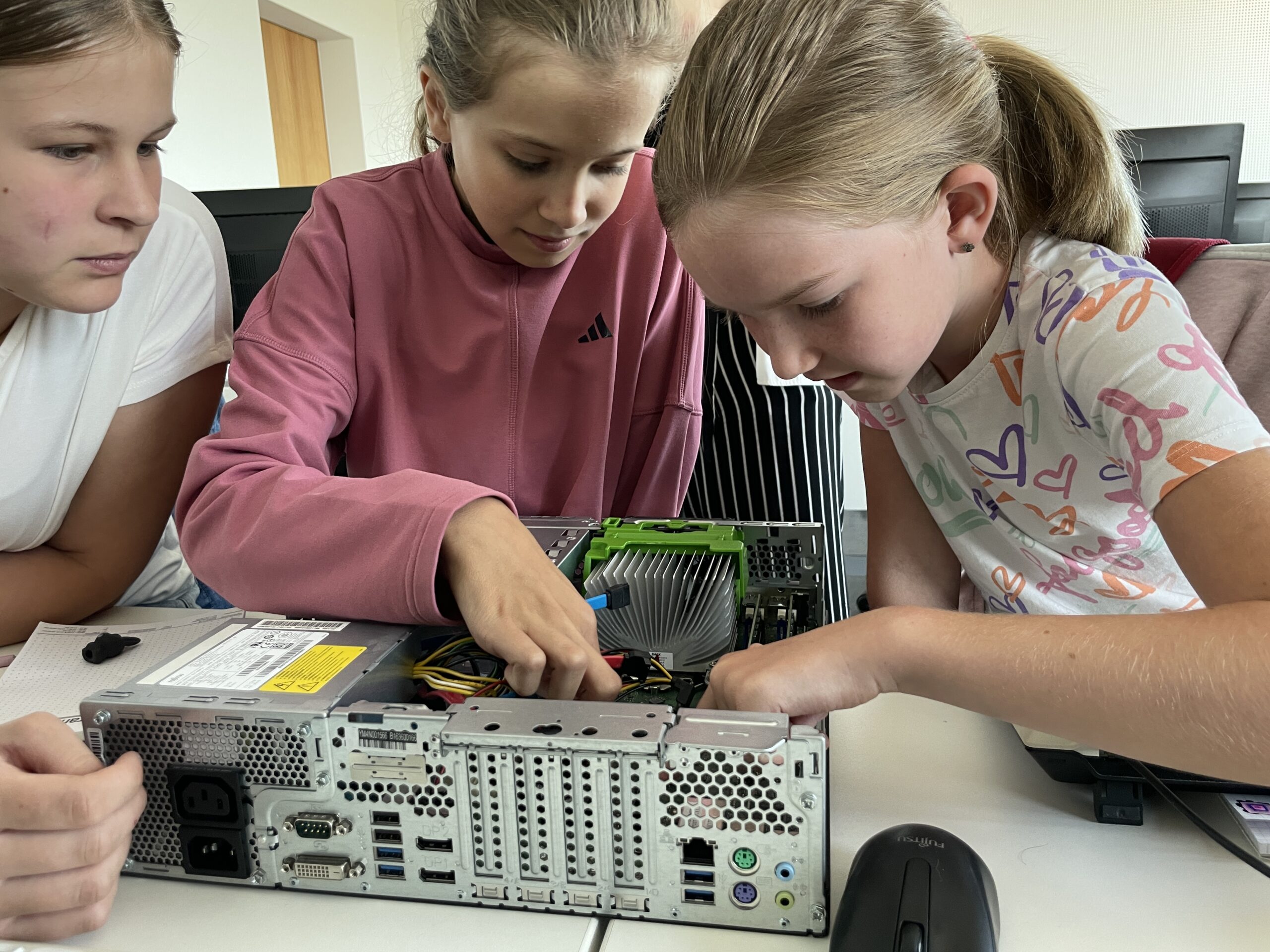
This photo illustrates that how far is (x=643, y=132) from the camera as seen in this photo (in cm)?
89

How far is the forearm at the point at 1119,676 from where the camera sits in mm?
513

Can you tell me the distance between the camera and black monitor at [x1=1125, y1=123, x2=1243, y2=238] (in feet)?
4.06

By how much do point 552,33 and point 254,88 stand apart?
3.76 meters

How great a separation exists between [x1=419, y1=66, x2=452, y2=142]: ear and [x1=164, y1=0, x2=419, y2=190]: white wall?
2.11m

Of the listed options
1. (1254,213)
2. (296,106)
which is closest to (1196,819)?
(1254,213)

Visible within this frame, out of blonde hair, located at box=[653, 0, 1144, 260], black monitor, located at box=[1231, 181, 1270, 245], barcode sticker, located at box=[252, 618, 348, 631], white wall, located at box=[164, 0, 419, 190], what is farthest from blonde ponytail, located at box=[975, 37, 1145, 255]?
black monitor, located at box=[1231, 181, 1270, 245]

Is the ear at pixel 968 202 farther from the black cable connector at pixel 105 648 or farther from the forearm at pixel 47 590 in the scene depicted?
the forearm at pixel 47 590

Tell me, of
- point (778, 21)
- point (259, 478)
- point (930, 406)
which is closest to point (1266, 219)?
point (930, 406)

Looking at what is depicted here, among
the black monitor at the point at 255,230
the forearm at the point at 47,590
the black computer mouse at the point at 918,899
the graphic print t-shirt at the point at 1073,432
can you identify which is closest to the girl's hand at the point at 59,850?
the black computer mouse at the point at 918,899

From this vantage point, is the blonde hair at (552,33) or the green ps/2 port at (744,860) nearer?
the green ps/2 port at (744,860)

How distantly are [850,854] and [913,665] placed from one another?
123 mm

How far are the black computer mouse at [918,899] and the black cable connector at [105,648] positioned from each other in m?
0.70

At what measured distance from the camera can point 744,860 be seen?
19.8 inches

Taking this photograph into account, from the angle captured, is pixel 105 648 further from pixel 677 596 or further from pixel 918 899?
pixel 918 899
